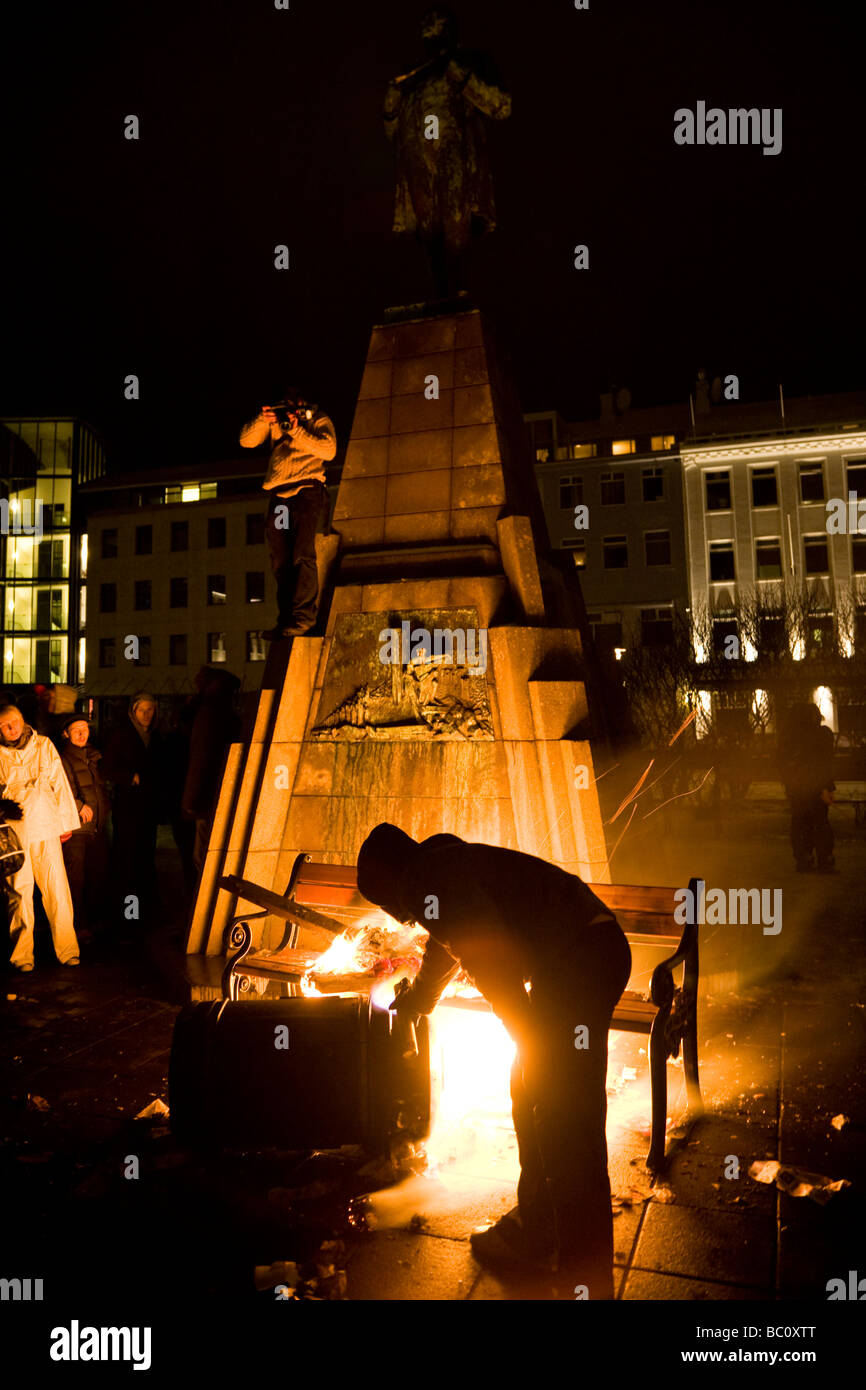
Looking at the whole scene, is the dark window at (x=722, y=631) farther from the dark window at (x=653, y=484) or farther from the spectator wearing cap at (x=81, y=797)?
the spectator wearing cap at (x=81, y=797)

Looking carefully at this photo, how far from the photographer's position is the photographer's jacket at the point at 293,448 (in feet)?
22.0

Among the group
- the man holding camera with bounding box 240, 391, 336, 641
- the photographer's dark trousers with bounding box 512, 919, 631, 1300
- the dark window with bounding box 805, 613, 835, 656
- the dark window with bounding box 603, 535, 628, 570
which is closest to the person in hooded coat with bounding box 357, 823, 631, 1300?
the photographer's dark trousers with bounding box 512, 919, 631, 1300

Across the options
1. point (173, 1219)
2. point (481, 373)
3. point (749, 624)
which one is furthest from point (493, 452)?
point (749, 624)

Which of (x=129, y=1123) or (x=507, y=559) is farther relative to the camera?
(x=507, y=559)

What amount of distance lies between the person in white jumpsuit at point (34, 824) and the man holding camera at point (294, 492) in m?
2.03

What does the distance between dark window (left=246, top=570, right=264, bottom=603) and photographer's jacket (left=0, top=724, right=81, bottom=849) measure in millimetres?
38036

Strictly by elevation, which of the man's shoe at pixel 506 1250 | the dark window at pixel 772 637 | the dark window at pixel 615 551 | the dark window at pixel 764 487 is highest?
the dark window at pixel 764 487

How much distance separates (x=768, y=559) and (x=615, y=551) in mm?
6778

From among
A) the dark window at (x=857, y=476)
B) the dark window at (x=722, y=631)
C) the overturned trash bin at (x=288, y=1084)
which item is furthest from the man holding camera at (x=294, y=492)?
the dark window at (x=857, y=476)

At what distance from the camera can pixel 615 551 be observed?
4150cm

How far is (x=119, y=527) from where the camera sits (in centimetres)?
4691

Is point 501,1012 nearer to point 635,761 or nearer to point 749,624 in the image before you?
point 635,761

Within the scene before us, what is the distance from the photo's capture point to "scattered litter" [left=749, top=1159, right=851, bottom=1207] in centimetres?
348
